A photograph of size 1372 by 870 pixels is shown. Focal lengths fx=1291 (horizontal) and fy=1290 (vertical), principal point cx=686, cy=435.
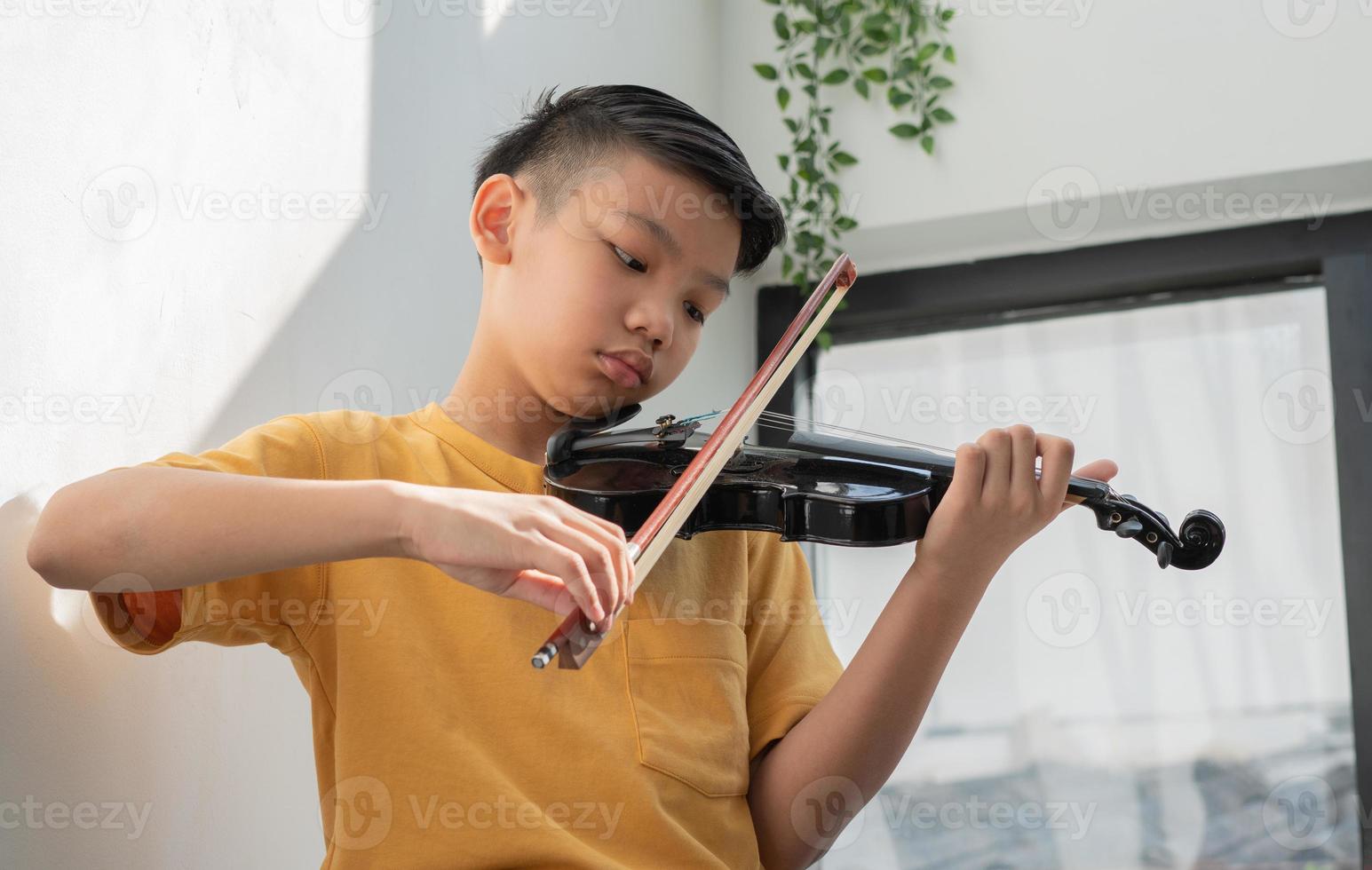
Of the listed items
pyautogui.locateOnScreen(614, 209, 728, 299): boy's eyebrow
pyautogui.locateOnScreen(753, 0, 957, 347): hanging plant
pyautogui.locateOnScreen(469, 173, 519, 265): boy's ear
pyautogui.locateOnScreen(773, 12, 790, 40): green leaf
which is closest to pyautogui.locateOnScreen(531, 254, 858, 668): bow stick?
pyautogui.locateOnScreen(614, 209, 728, 299): boy's eyebrow

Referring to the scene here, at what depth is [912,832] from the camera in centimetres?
184

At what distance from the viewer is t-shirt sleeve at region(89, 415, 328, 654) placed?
2.59ft

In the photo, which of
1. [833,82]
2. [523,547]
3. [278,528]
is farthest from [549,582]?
[833,82]

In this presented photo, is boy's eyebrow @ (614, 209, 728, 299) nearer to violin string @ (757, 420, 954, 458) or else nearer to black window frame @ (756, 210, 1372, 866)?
violin string @ (757, 420, 954, 458)

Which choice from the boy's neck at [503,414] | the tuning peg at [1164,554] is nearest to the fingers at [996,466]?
the tuning peg at [1164,554]

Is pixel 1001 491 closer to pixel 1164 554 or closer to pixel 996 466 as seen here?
pixel 996 466

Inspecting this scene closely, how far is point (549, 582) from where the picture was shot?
2.28 feet

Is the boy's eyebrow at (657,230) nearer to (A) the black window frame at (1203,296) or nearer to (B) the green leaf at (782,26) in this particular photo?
(A) the black window frame at (1203,296)

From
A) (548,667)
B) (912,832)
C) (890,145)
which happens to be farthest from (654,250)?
(912,832)

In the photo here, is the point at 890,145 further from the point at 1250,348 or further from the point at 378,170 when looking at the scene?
the point at 378,170

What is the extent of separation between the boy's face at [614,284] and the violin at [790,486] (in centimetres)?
5

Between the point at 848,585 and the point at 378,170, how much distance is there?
40.5 inches

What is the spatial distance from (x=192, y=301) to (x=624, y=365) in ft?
1.13

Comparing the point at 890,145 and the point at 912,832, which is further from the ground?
the point at 890,145
